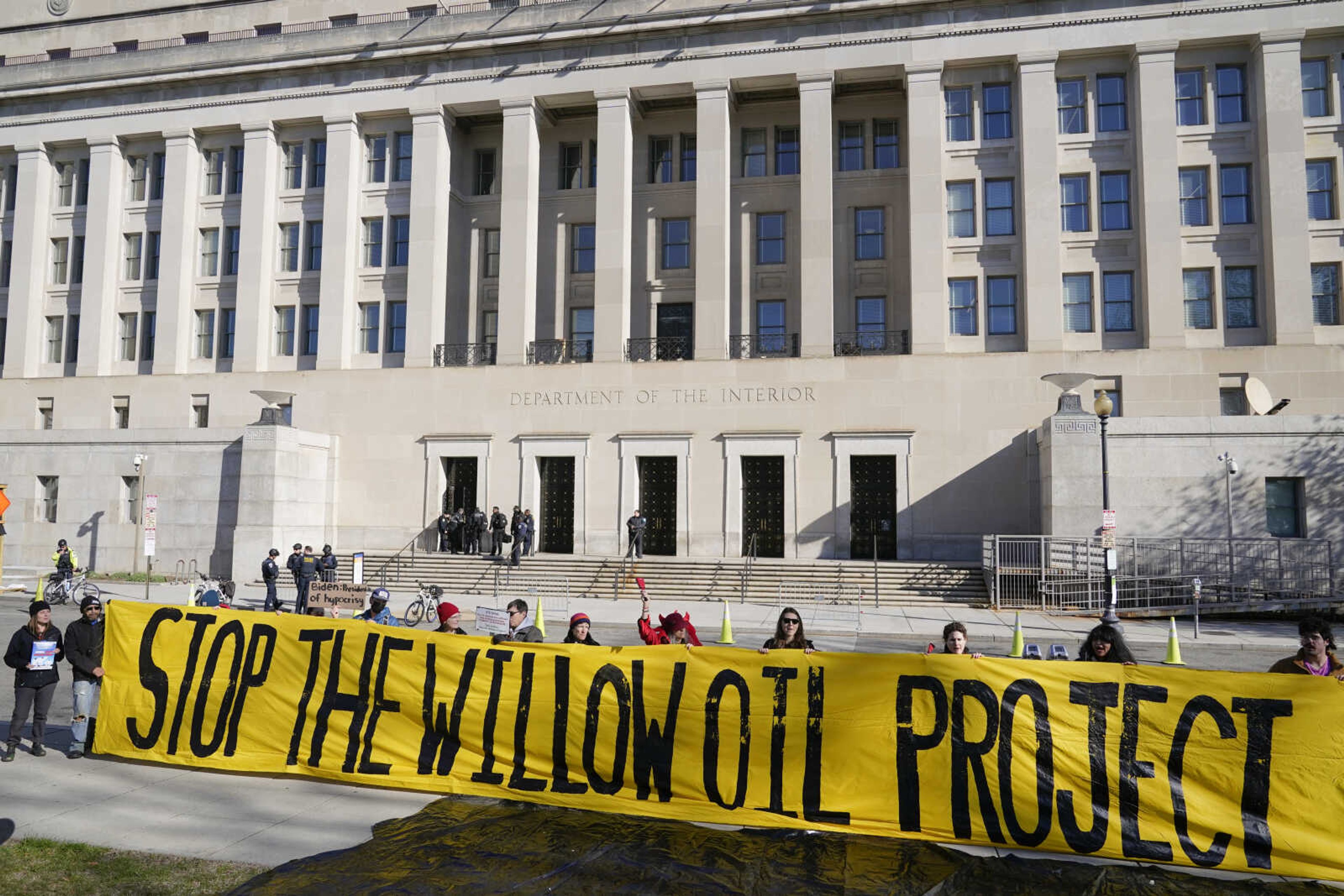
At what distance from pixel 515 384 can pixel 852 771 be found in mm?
30502

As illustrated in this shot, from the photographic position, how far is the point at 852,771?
7680mm

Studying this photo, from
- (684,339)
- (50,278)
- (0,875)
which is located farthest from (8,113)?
(0,875)

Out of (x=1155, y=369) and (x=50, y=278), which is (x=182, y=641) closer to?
(x=1155, y=369)

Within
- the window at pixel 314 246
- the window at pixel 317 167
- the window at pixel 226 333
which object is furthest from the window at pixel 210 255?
the window at pixel 317 167

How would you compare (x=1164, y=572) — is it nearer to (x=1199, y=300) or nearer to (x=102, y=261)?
(x=1199, y=300)

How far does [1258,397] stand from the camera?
29.5m

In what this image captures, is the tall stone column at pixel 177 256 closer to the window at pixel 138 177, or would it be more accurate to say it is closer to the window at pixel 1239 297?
the window at pixel 138 177

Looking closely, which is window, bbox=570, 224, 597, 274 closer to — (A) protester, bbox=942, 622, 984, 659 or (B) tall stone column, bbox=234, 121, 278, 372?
(B) tall stone column, bbox=234, 121, 278, 372

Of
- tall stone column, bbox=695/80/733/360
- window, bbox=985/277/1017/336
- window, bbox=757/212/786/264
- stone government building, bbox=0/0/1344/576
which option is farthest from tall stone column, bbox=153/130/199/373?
window, bbox=985/277/1017/336

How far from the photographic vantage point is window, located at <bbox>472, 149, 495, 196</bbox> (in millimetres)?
41562

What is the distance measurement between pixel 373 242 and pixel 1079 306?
29.4m

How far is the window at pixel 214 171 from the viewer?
139ft

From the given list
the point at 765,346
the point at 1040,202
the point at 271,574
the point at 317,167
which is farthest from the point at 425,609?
the point at 317,167

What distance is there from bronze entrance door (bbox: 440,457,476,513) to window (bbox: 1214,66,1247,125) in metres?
31.5
